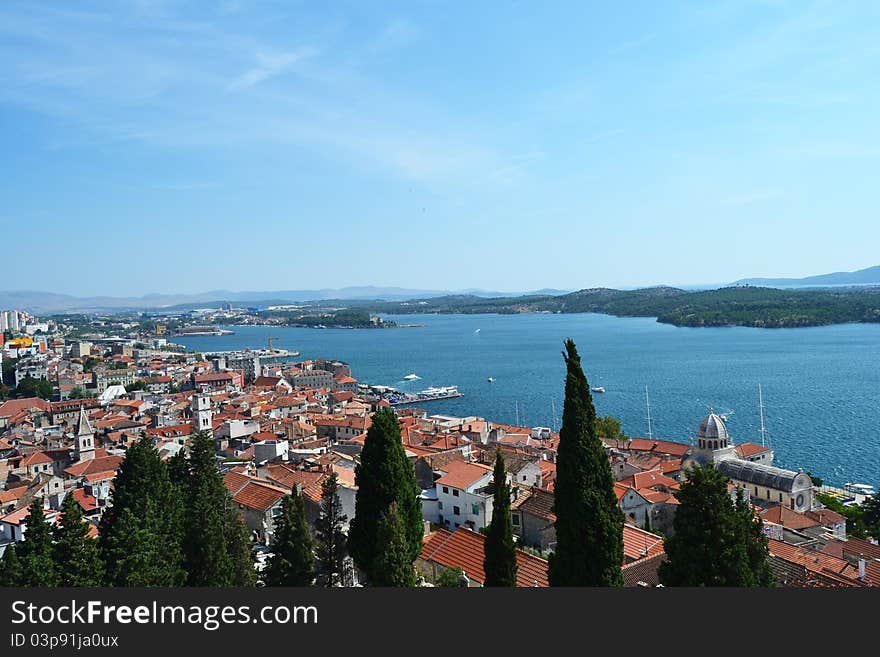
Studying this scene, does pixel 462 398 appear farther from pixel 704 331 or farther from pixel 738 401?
pixel 704 331

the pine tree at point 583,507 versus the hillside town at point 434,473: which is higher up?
the pine tree at point 583,507

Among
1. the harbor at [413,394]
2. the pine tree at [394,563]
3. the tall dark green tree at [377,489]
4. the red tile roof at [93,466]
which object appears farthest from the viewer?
the harbor at [413,394]

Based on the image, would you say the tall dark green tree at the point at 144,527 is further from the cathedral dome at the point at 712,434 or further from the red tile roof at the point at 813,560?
the cathedral dome at the point at 712,434

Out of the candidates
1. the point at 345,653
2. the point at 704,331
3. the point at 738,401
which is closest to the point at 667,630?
the point at 345,653

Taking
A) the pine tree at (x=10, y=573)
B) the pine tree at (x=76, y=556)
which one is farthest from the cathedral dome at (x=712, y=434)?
the pine tree at (x=10, y=573)

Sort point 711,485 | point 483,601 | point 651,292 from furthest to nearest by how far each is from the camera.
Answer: point 651,292 → point 711,485 → point 483,601

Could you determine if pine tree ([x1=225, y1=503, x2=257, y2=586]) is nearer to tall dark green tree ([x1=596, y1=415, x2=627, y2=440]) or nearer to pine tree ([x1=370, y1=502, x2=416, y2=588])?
pine tree ([x1=370, y1=502, x2=416, y2=588])
